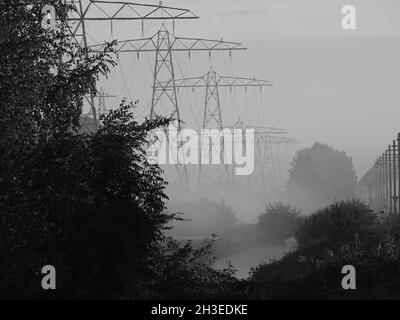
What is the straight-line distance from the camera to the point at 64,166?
88.7ft

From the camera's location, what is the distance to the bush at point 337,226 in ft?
182

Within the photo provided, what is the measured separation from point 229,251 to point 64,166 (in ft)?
245

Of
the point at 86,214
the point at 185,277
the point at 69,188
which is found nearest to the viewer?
the point at 69,188

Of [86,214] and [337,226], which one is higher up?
[337,226]

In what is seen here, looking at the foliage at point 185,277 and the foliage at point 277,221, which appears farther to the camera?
the foliage at point 277,221

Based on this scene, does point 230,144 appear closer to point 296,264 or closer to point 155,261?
point 296,264

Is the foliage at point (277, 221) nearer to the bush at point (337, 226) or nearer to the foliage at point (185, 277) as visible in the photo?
the bush at point (337, 226)

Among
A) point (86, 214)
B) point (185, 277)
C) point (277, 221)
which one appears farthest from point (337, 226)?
point (277, 221)

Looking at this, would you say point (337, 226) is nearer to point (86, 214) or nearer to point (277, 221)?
point (86, 214)

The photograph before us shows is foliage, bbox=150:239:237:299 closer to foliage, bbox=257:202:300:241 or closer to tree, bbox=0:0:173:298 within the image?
tree, bbox=0:0:173:298

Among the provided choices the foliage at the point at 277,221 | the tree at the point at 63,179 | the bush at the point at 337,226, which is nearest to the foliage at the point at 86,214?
the tree at the point at 63,179

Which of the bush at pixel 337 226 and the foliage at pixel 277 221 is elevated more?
the foliage at pixel 277 221

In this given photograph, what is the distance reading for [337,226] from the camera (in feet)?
194
